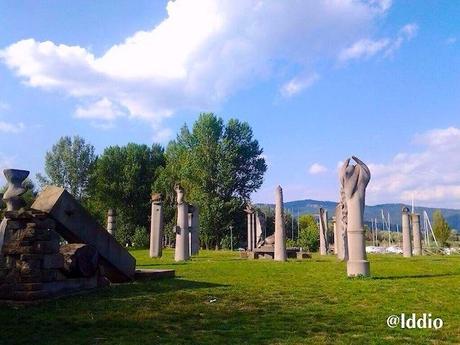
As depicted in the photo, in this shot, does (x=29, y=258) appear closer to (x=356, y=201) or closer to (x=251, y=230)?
→ (x=356, y=201)

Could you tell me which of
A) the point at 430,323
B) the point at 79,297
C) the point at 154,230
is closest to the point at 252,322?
the point at 430,323

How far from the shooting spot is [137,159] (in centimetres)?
6203

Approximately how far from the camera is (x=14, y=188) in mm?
11125

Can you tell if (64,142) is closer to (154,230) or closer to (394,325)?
(154,230)

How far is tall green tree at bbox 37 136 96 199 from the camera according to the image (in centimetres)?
5797

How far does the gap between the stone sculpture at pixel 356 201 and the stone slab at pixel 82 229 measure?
6.71m

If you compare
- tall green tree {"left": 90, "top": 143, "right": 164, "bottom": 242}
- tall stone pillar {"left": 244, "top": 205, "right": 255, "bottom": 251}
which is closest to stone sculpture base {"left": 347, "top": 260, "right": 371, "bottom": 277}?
tall stone pillar {"left": 244, "top": 205, "right": 255, "bottom": 251}

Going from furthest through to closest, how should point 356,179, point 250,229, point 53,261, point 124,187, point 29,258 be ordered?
point 124,187
point 250,229
point 356,179
point 53,261
point 29,258

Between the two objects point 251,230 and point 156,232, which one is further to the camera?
point 251,230

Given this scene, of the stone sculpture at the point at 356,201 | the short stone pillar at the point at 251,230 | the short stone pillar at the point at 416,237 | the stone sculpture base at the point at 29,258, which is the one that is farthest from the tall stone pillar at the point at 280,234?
the stone sculpture base at the point at 29,258

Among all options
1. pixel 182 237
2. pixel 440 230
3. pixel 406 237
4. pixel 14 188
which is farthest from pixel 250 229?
pixel 440 230

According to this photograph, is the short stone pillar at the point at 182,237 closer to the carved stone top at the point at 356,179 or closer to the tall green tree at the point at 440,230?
the carved stone top at the point at 356,179

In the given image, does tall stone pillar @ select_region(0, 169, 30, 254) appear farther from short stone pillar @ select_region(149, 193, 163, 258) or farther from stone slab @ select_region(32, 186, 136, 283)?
short stone pillar @ select_region(149, 193, 163, 258)

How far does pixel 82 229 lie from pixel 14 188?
5.96 ft
